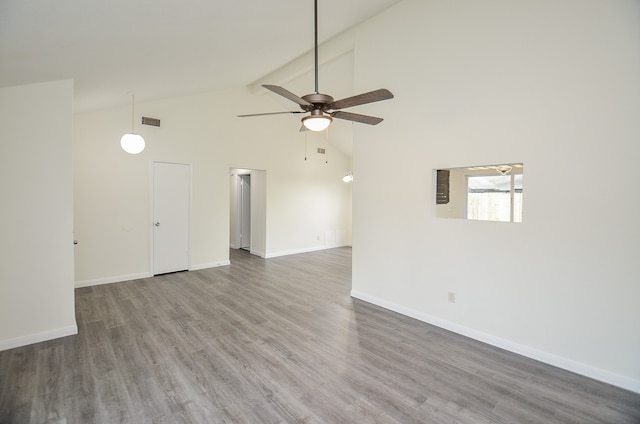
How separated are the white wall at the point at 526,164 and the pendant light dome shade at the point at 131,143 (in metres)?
3.80

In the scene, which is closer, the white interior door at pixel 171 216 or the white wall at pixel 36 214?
the white wall at pixel 36 214

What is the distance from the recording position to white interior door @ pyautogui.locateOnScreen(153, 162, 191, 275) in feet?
18.2

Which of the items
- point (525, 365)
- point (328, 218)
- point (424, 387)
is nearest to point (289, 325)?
point (424, 387)

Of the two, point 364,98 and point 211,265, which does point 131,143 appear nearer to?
point 211,265

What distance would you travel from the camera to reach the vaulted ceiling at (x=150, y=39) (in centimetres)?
197

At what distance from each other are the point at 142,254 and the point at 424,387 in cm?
514

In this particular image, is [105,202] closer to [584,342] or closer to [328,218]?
[328,218]

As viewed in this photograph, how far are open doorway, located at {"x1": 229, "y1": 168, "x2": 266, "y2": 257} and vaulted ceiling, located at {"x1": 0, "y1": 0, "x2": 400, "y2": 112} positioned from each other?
3.10m

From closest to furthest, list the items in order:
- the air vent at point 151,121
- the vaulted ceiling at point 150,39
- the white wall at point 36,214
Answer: the vaulted ceiling at point 150,39 → the white wall at point 36,214 → the air vent at point 151,121

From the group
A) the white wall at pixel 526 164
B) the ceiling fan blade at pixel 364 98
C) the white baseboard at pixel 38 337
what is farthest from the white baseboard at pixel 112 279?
the ceiling fan blade at pixel 364 98

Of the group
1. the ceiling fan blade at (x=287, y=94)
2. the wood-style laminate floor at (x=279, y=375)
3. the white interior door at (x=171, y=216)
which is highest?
the ceiling fan blade at (x=287, y=94)

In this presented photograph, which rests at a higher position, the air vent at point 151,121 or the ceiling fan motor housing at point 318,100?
the air vent at point 151,121

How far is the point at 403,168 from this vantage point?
3867 mm

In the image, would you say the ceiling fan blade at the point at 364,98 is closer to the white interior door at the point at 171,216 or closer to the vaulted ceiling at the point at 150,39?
the vaulted ceiling at the point at 150,39
